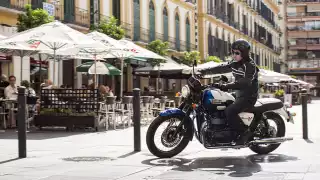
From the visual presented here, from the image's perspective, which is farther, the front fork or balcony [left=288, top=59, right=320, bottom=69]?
balcony [left=288, top=59, right=320, bottom=69]

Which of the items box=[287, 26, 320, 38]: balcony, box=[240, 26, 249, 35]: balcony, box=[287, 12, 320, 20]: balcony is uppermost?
box=[287, 12, 320, 20]: balcony

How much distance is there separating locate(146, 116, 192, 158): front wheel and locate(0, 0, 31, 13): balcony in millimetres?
14945

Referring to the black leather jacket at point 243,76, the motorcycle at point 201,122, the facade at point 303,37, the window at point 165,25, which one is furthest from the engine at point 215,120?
the facade at point 303,37

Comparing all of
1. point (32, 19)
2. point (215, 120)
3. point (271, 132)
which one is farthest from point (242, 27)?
point (215, 120)

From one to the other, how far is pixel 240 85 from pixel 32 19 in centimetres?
1369

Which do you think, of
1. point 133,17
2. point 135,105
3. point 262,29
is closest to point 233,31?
point 262,29

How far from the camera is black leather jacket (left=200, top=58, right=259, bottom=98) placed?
8289 millimetres

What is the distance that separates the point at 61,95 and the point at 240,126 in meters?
6.93

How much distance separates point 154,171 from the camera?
7.14m

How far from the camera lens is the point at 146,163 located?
783 centimetres

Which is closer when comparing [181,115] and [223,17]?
[181,115]

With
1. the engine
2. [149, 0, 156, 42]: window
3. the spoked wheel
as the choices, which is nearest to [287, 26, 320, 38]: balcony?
[149, 0, 156, 42]: window

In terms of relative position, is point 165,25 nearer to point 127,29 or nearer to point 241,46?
point 127,29

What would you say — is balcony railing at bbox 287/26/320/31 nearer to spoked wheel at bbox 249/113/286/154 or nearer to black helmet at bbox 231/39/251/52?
spoked wheel at bbox 249/113/286/154
